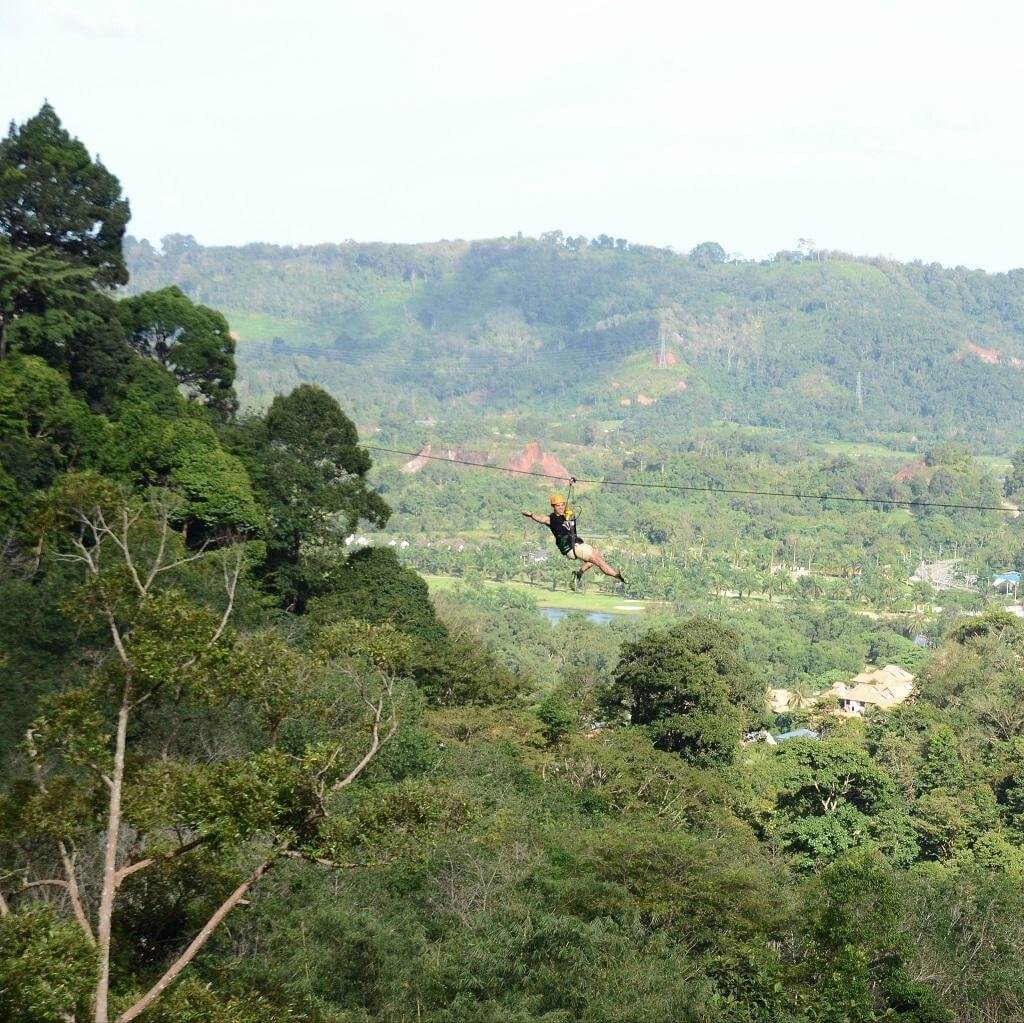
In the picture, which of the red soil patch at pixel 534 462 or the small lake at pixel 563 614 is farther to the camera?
the red soil patch at pixel 534 462

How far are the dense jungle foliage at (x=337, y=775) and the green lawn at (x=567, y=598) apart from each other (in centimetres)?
4531

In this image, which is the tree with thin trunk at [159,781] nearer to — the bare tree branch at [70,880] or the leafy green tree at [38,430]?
the bare tree branch at [70,880]

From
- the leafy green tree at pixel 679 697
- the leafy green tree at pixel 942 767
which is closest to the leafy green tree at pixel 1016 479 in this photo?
the leafy green tree at pixel 942 767

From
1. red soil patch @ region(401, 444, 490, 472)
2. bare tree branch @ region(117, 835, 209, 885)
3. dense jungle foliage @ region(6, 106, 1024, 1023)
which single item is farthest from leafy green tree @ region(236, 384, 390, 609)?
red soil patch @ region(401, 444, 490, 472)

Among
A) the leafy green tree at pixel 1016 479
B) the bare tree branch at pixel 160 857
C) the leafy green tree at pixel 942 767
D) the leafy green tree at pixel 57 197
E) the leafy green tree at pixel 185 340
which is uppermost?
the leafy green tree at pixel 57 197

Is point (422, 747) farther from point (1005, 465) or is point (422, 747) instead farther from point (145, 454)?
point (1005, 465)

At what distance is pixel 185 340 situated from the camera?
33.0 m

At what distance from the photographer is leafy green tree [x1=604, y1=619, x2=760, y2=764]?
102 feet

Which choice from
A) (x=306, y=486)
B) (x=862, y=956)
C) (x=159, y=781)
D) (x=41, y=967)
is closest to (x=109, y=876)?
(x=159, y=781)

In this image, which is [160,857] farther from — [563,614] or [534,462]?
[534,462]

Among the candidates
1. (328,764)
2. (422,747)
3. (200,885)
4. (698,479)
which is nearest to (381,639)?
(328,764)

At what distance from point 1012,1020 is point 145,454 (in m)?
18.6

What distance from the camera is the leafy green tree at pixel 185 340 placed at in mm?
32906

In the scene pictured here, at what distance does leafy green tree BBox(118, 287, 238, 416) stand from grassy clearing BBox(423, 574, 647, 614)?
199 feet
